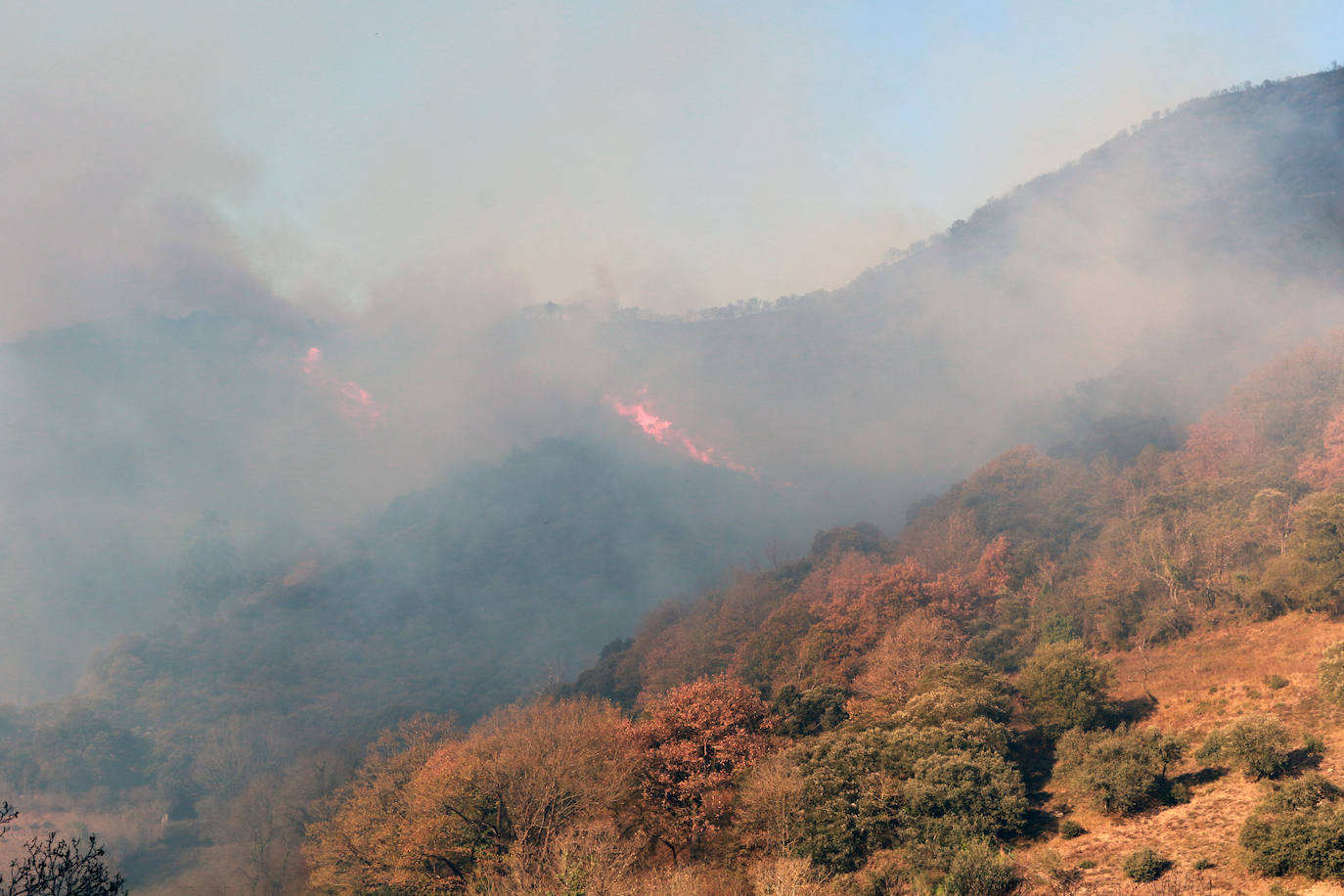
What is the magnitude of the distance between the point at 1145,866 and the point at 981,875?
573 centimetres

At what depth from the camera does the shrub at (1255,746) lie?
30.7m

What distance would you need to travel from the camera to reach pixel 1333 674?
1367 inches

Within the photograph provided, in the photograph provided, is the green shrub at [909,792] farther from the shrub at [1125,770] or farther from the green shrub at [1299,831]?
the green shrub at [1299,831]

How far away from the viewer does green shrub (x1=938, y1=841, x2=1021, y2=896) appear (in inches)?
1113

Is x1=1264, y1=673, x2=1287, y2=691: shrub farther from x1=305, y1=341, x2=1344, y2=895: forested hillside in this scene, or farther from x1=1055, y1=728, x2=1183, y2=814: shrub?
x1=1055, y1=728, x2=1183, y2=814: shrub

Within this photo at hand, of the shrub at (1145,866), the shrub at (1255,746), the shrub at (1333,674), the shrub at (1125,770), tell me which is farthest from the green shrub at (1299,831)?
the shrub at (1333,674)

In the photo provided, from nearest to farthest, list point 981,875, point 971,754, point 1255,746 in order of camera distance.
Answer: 1. point 981,875
2. point 1255,746
3. point 971,754

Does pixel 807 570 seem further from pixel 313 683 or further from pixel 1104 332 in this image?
pixel 1104 332

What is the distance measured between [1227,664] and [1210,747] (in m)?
17.8

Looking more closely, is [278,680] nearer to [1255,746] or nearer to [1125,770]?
[1125,770]

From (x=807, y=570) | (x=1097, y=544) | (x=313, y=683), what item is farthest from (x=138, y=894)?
(x=1097, y=544)

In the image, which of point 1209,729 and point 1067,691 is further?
point 1067,691

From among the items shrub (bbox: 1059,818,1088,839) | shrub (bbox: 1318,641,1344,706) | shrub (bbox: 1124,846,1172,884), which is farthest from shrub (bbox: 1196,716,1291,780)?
shrub (bbox: 1124,846,1172,884)

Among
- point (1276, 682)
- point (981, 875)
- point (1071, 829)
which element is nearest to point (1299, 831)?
point (981, 875)
